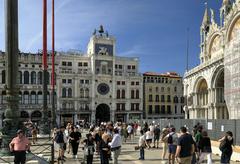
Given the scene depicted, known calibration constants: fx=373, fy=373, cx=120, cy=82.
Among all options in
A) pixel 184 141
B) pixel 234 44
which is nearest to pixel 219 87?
pixel 234 44

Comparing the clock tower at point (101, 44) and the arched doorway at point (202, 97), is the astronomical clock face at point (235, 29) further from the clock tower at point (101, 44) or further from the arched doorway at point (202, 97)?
the clock tower at point (101, 44)

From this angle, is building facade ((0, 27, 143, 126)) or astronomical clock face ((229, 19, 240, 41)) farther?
building facade ((0, 27, 143, 126))

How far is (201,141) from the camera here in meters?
16.8

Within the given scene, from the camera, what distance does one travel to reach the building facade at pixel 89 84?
77.2 metres

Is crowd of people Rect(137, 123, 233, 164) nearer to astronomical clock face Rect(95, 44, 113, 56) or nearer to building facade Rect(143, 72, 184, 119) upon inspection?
astronomical clock face Rect(95, 44, 113, 56)

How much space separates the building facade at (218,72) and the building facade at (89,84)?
23139 millimetres

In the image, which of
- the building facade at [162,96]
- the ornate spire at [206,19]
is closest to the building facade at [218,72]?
the ornate spire at [206,19]

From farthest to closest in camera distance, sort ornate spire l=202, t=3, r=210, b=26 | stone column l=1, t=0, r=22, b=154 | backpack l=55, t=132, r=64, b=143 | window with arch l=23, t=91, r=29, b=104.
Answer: window with arch l=23, t=91, r=29, b=104 → ornate spire l=202, t=3, r=210, b=26 → backpack l=55, t=132, r=64, b=143 → stone column l=1, t=0, r=22, b=154

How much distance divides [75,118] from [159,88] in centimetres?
2336

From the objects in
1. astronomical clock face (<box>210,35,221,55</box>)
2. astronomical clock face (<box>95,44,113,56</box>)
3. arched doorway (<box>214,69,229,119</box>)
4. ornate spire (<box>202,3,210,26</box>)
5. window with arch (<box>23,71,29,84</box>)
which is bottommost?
arched doorway (<box>214,69,229,119</box>)

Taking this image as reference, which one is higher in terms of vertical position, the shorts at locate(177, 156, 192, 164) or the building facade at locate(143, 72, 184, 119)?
the building facade at locate(143, 72, 184, 119)

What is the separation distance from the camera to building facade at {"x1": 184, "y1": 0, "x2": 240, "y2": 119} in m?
40.3

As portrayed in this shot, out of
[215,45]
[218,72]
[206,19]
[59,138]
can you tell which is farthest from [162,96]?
[59,138]

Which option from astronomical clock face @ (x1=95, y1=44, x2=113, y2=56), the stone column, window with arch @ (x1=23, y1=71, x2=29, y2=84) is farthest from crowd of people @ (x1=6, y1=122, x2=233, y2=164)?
astronomical clock face @ (x1=95, y1=44, x2=113, y2=56)
